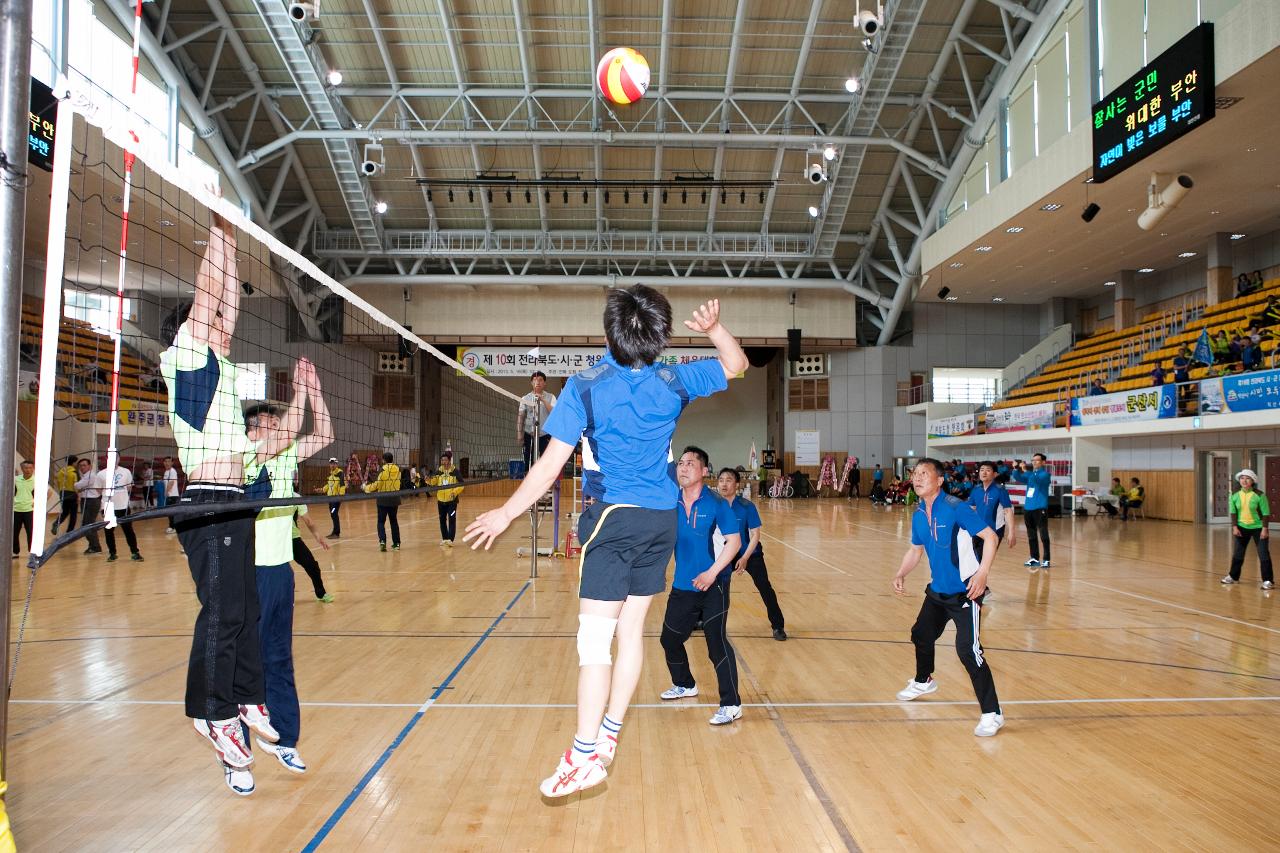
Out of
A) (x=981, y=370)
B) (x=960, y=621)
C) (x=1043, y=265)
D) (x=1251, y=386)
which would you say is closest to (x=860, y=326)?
(x=981, y=370)

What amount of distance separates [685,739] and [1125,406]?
20103mm

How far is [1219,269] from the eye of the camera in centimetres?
2236

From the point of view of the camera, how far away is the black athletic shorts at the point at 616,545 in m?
2.96

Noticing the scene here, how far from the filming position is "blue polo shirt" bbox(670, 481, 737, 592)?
4895 mm

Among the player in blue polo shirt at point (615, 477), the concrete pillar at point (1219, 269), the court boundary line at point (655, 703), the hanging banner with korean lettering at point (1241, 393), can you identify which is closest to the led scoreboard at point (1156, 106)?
the hanging banner with korean lettering at point (1241, 393)

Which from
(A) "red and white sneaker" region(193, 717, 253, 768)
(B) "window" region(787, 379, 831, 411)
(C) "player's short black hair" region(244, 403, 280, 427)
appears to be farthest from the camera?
(B) "window" region(787, 379, 831, 411)

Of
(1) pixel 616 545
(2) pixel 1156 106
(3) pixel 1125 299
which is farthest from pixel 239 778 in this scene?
(3) pixel 1125 299

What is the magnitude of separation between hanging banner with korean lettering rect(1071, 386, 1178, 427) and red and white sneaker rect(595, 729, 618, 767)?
64.7 ft

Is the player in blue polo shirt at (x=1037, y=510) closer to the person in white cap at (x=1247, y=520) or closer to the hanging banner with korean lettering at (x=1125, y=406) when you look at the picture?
the person in white cap at (x=1247, y=520)

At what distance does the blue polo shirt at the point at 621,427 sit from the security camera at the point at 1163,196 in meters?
17.6

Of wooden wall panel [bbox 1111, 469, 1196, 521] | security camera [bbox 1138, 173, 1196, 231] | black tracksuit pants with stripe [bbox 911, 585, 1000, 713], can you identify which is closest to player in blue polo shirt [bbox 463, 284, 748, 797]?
black tracksuit pants with stripe [bbox 911, 585, 1000, 713]

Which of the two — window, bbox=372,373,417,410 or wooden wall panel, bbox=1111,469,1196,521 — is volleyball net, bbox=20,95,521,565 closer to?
window, bbox=372,373,417,410

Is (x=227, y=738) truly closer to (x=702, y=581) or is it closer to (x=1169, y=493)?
(x=702, y=581)

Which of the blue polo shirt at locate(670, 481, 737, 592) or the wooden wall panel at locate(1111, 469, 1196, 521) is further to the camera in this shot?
the wooden wall panel at locate(1111, 469, 1196, 521)
